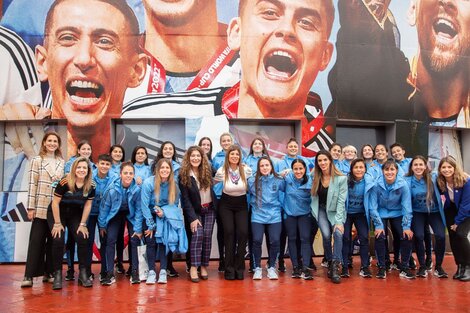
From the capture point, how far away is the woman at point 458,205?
5.89 metres

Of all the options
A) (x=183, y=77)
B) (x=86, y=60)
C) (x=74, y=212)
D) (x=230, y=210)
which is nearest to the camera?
(x=74, y=212)

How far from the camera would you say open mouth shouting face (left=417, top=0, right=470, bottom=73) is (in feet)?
30.4

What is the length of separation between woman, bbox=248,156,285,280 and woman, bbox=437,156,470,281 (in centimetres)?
226

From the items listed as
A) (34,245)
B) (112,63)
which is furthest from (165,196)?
(112,63)

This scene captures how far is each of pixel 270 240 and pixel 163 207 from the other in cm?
151

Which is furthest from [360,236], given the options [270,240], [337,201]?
[270,240]

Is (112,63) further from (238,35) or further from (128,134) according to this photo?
(238,35)

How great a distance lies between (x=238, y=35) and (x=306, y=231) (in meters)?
4.18

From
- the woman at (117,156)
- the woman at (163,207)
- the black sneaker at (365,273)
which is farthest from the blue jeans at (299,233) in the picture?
the woman at (117,156)

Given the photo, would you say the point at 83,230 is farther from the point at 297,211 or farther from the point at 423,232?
the point at 423,232

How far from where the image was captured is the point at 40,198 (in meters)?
5.62

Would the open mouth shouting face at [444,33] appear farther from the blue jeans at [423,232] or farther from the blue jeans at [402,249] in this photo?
the blue jeans at [402,249]

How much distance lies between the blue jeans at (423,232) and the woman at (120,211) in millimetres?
3864

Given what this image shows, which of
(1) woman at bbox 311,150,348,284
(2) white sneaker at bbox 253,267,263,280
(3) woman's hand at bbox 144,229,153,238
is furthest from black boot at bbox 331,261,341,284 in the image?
(3) woman's hand at bbox 144,229,153,238
